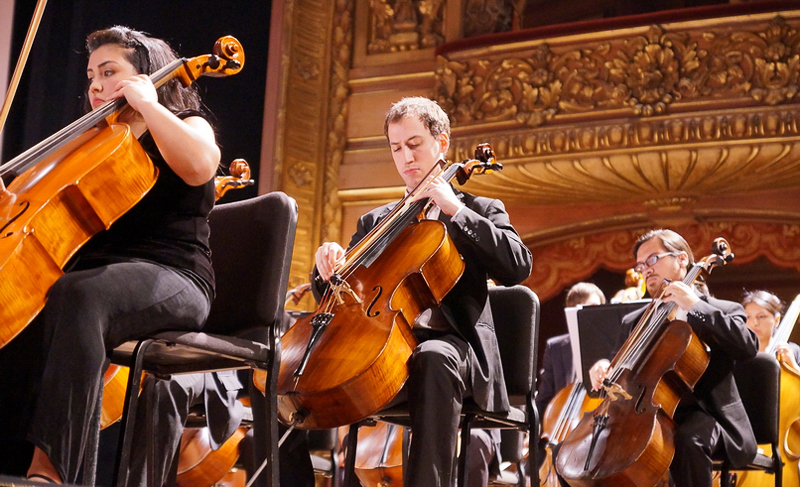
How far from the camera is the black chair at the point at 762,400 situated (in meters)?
2.95

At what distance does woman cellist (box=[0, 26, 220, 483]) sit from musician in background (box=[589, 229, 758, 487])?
59.8 inches

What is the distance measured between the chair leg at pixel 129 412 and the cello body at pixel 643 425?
1.45m

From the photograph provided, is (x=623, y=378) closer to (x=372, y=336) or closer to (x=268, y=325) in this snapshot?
(x=372, y=336)

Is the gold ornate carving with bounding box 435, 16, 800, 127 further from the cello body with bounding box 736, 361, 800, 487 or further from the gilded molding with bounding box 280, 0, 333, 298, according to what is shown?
the cello body with bounding box 736, 361, 800, 487

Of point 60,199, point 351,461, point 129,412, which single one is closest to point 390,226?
point 351,461

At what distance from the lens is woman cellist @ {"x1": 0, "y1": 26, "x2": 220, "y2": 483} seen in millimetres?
1362

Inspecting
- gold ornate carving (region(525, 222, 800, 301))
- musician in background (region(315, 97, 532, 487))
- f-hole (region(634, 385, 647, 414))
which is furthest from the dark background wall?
f-hole (region(634, 385, 647, 414))

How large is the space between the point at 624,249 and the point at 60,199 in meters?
4.97

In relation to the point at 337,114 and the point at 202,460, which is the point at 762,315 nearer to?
the point at 202,460

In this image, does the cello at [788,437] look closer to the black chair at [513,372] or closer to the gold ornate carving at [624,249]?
the black chair at [513,372]

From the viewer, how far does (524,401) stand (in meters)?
2.42

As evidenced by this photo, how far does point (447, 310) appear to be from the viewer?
2.17 m

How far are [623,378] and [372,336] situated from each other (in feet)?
3.67

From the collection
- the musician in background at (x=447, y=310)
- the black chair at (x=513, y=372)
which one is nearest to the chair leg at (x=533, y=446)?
the black chair at (x=513, y=372)
